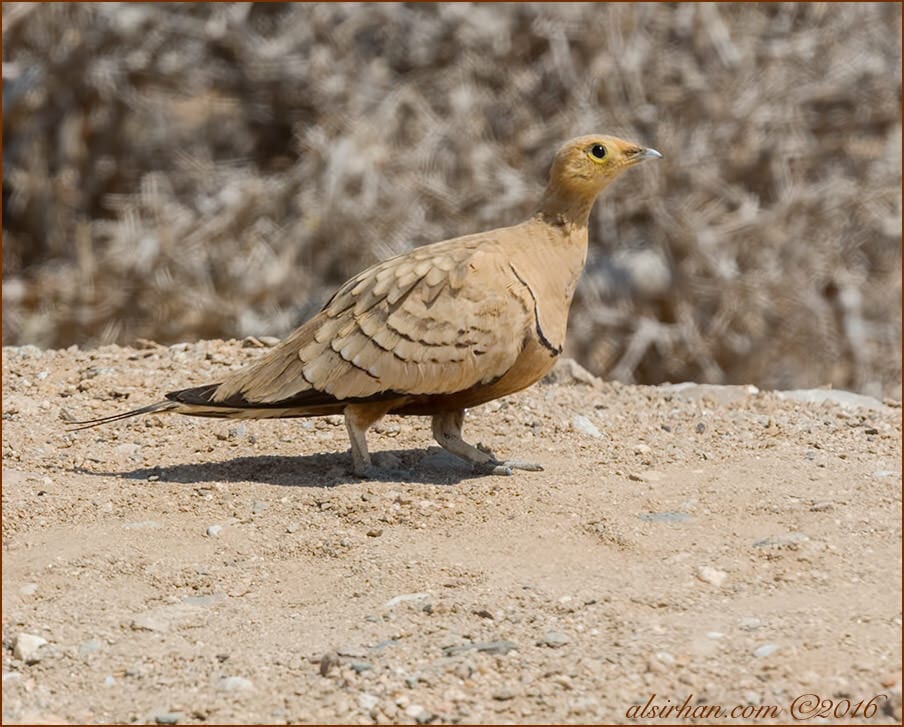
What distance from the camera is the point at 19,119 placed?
40.6 ft

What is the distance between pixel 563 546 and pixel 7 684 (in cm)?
206

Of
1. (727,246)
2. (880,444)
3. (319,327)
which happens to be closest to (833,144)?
(727,246)

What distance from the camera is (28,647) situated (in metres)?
4.61

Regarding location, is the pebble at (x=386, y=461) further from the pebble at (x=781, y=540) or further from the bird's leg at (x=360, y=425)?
the pebble at (x=781, y=540)

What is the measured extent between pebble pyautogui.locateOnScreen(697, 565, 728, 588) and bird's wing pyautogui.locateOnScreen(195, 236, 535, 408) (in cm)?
133

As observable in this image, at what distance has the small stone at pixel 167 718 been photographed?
13.5ft

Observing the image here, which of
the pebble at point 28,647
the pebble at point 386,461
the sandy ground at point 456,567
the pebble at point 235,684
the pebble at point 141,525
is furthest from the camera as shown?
the pebble at point 386,461

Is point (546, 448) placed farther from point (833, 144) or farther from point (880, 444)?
point (833, 144)

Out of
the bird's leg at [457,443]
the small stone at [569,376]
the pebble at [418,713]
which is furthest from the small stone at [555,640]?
the small stone at [569,376]

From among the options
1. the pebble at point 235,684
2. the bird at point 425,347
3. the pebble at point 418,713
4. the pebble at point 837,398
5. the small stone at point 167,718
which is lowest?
the pebble at point 837,398

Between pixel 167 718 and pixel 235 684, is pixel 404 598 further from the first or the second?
pixel 167 718

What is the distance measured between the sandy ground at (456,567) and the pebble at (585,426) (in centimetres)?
2

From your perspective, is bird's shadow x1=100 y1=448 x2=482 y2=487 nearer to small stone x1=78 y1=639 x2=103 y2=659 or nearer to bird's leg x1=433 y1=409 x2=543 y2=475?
bird's leg x1=433 y1=409 x2=543 y2=475

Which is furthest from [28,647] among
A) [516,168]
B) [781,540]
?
[516,168]
